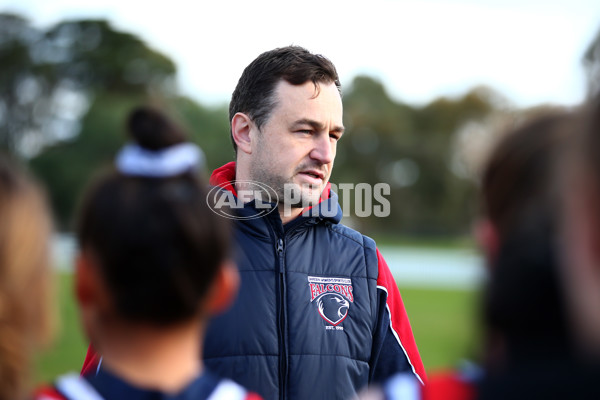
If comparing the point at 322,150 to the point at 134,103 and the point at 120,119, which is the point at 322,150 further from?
the point at 134,103

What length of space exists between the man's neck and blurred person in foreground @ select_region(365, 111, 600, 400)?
437 mm

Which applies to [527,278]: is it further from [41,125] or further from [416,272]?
[41,125]

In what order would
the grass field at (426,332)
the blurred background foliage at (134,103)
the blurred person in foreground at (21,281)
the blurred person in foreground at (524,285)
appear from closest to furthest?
the blurred person in foreground at (524,285) → the blurred person in foreground at (21,281) → the grass field at (426,332) → the blurred background foliage at (134,103)

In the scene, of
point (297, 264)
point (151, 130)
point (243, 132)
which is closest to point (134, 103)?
point (243, 132)

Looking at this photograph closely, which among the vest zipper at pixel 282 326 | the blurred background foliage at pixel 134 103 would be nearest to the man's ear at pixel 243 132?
the vest zipper at pixel 282 326

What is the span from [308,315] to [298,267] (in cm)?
19

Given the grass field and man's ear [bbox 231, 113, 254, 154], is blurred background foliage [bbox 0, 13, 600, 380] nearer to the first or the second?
the grass field

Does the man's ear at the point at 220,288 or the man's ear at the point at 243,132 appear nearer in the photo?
the man's ear at the point at 220,288

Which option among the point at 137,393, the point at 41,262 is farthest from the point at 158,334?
the point at 41,262

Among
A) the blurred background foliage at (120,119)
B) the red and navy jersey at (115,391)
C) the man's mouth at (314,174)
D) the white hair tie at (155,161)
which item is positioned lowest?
the red and navy jersey at (115,391)

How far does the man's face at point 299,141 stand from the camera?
254 centimetres

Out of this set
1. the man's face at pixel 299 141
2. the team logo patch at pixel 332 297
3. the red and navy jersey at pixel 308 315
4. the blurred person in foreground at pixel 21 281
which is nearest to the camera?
the blurred person in foreground at pixel 21 281

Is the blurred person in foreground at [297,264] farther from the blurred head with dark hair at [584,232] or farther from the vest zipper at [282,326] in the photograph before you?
the blurred head with dark hair at [584,232]

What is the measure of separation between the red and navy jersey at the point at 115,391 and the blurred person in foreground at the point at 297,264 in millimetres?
816
